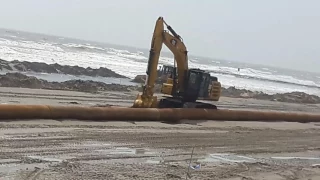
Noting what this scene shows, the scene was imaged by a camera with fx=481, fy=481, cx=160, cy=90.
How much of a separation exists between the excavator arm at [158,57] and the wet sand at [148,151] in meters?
1.42

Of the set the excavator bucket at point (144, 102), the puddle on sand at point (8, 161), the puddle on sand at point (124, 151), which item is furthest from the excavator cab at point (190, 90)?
the puddle on sand at point (8, 161)

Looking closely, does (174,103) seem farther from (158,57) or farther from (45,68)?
(45,68)

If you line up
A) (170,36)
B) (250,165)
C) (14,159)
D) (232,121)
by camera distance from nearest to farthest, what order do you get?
(14,159) < (250,165) < (170,36) < (232,121)

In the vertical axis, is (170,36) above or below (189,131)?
above

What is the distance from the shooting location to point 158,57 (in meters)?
15.5

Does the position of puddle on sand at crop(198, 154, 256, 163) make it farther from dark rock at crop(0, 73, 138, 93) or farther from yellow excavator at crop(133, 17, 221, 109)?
dark rock at crop(0, 73, 138, 93)

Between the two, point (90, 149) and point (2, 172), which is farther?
point (90, 149)

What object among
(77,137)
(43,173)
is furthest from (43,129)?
(43,173)

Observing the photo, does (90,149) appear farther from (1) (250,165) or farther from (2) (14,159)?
(1) (250,165)

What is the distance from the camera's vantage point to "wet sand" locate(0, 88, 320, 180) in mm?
8078

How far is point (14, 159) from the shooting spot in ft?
26.6

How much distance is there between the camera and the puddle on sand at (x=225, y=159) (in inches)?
399

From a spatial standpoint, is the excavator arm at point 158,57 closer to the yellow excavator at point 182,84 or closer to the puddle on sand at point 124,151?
the yellow excavator at point 182,84

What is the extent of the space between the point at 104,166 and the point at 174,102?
8.81 metres
